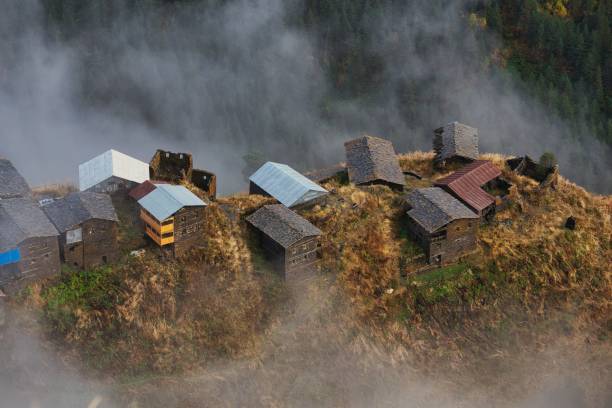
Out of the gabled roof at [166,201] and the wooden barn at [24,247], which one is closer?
the wooden barn at [24,247]

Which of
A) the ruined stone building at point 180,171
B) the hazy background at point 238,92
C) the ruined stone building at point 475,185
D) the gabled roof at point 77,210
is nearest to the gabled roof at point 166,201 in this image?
the gabled roof at point 77,210

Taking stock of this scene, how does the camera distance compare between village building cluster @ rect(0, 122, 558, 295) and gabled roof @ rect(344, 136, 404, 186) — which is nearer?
village building cluster @ rect(0, 122, 558, 295)

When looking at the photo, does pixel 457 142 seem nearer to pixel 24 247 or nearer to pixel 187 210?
pixel 187 210

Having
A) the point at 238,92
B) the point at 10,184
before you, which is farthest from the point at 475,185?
the point at 238,92

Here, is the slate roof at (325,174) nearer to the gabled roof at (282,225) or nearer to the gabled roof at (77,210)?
the gabled roof at (282,225)

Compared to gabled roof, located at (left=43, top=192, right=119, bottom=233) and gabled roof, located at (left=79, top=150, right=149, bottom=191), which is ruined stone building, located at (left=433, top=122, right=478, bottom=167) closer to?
gabled roof, located at (left=79, top=150, right=149, bottom=191)

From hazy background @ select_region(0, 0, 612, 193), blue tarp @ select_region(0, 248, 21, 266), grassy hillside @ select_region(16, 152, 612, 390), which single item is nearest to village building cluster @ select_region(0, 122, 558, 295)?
blue tarp @ select_region(0, 248, 21, 266)
